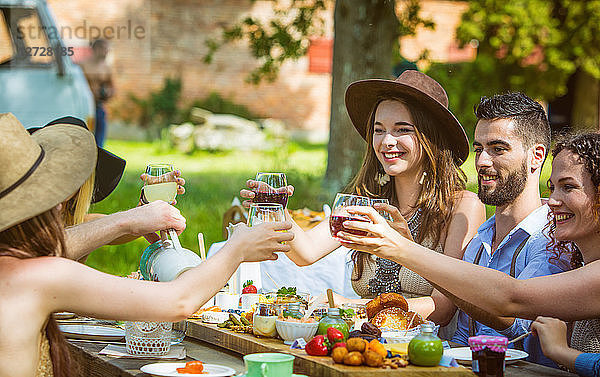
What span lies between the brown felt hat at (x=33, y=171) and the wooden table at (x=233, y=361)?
2.16 ft

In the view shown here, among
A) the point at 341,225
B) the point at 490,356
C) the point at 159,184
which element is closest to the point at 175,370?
the point at 341,225

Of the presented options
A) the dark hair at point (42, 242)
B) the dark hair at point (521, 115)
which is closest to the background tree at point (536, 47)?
the dark hair at point (521, 115)

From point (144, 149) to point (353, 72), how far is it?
9267 millimetres

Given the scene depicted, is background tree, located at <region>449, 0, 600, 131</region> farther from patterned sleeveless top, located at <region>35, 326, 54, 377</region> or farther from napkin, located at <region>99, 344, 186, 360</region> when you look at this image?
patterned sleeveless top, located at <region>35, 326, 54, 377</region>

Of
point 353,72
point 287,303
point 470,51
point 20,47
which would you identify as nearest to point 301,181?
point 353,72

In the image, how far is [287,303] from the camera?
116 inches

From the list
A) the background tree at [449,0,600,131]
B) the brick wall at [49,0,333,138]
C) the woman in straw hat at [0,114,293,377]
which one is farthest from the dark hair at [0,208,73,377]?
the brick wall at [49,0,333,138]

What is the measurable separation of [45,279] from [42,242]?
13cm

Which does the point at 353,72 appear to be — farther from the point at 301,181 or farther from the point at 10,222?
the point at 10,222

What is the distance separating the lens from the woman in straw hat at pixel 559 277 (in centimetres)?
275

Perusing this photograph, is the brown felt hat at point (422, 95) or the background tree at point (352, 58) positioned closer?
the brown felt hat at point (422, 95)

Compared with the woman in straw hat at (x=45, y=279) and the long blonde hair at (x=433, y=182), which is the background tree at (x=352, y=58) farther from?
the woman in straw hat at (x=45, y=279)

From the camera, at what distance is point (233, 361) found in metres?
2.86

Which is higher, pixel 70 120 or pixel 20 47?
pixel 20 47
